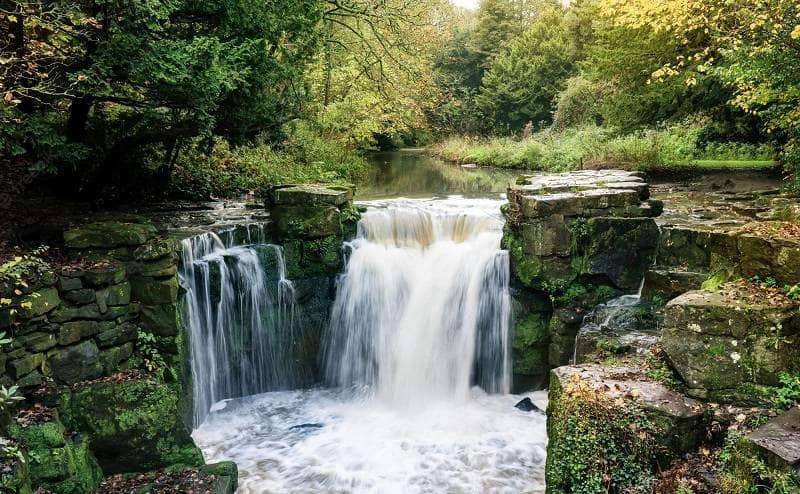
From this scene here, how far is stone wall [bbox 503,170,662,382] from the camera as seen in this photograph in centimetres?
838

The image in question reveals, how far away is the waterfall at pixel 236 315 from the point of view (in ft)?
26.6

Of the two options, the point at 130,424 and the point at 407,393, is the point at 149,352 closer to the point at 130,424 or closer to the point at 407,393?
the point at 130,424

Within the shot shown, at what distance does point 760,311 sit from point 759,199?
6.16 meters

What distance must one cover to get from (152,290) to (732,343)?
6212mm

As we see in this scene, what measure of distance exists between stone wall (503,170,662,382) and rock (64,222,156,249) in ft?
17.6

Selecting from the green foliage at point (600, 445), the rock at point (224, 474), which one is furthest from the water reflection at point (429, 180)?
the rock at point (224, 474)

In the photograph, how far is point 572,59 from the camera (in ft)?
106

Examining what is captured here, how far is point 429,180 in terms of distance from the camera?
19500mm

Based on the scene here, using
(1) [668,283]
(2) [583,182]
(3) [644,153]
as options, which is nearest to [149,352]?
(1) [668,283]

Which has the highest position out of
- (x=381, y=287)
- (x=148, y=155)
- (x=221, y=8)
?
(x=221, y=8)

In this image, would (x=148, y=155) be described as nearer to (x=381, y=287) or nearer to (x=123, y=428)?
(x=381, y=287)

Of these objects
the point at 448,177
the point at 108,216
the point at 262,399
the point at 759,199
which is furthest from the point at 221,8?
the point at 448,177

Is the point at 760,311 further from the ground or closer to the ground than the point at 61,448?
further from the ground

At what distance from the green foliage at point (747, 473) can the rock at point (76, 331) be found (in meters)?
6.27
